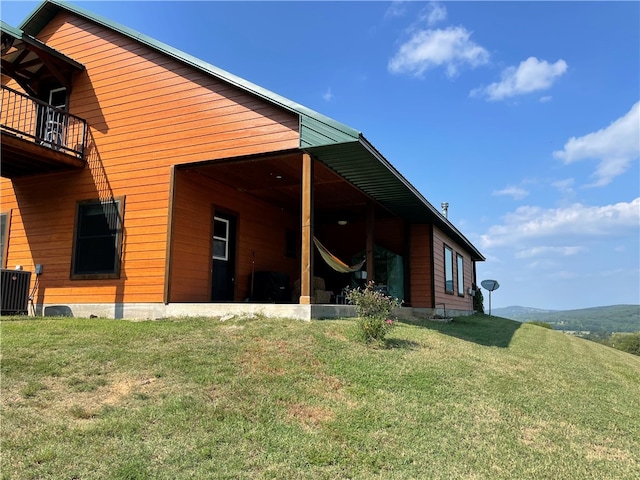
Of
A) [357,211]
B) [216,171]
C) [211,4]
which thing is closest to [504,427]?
[216,171]

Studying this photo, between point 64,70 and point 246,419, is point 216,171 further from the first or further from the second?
point 246,419

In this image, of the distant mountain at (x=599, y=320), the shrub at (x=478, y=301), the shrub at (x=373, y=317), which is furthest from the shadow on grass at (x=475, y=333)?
the distant mountain at (x=599, y=320)

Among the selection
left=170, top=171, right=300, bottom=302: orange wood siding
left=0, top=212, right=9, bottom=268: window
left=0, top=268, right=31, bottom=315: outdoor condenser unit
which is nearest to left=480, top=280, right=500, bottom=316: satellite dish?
left=170, top=171, right=300, bottom=302: orange wood siding

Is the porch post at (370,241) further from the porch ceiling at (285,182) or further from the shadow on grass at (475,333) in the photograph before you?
the shadow on grass at (475,333)

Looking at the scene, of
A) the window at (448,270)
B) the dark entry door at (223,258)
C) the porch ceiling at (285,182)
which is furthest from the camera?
the window at (448,270)

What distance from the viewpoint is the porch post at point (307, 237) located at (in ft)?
22.9

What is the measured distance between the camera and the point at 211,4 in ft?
33.8

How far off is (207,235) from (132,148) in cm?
220

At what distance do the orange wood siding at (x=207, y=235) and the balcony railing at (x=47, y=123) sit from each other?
2620mm

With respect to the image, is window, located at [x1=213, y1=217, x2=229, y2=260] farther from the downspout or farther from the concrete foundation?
the concrete foundation

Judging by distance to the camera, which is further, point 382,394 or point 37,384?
point 382,394

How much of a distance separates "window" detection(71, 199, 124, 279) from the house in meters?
0.03

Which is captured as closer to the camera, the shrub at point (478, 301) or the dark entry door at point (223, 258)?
the dark entry door at point (223, 258)

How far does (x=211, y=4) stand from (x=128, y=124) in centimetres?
366
